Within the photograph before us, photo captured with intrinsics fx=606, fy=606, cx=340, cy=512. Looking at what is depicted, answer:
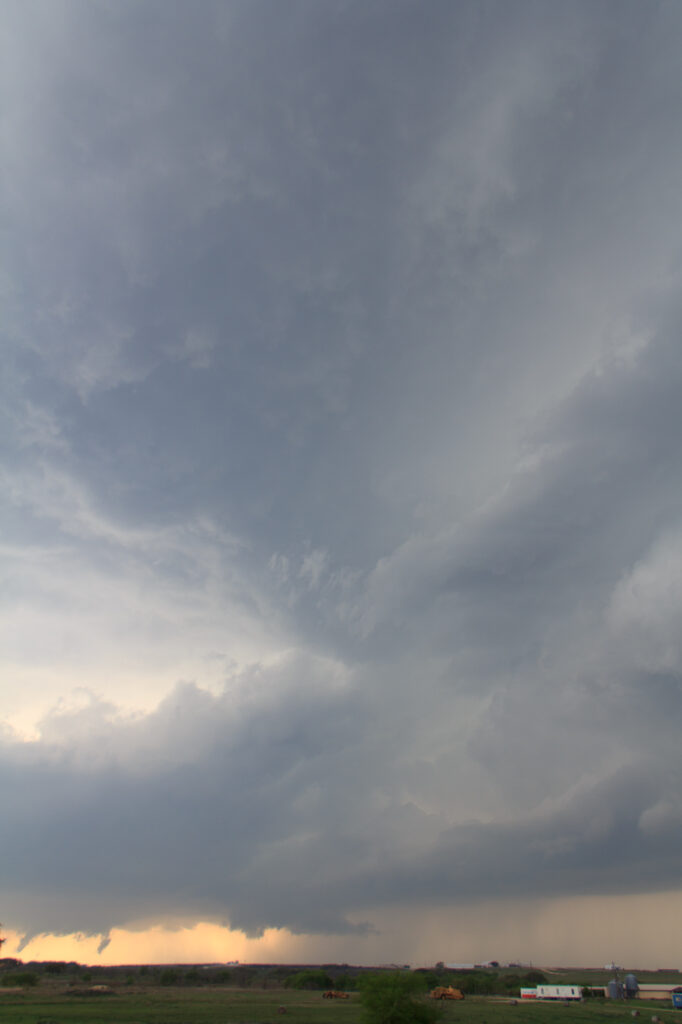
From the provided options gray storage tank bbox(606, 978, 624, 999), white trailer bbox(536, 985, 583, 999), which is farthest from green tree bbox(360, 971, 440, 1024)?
gray storage tank bbox(606, 978, 624, 999)

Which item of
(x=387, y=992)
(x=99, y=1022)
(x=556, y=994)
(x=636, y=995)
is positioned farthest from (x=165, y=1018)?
(x=636, y=995)

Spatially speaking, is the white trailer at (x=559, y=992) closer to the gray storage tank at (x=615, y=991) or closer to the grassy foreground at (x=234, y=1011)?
the grassy foreground at (x=234, y=1011)

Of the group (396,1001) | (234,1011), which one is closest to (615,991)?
(234,1011)

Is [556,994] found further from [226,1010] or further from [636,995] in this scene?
[226,1010]

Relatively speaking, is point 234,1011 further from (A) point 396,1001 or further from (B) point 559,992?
(B) point 559,992

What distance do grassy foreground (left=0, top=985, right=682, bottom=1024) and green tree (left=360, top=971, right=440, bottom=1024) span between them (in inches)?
940

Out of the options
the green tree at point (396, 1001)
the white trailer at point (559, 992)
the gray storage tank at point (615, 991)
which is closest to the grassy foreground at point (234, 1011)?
the white trailer at point (559, 992)

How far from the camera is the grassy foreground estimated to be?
114m

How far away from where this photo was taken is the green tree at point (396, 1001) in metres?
91.3

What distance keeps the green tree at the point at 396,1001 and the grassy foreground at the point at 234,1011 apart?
78.3 feet

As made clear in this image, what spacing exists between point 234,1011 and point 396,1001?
60.5 metres

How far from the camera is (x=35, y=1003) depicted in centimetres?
14900

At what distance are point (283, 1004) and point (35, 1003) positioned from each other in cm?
6107

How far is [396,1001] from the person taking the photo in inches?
3644
